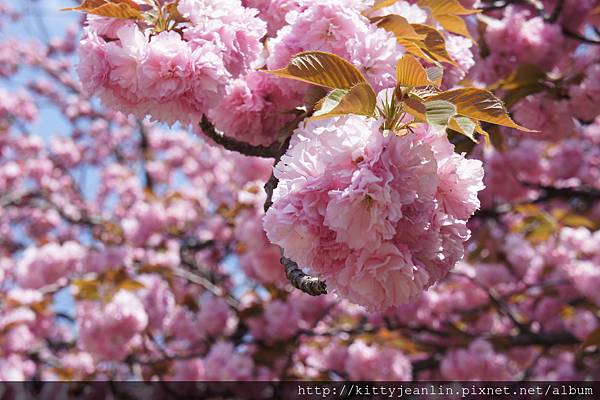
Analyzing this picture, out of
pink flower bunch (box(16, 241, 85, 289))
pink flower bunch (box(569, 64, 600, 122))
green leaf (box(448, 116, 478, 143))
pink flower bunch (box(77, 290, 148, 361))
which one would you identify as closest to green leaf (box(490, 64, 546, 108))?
pink flower bunch (box(569, 64, 600, 122))

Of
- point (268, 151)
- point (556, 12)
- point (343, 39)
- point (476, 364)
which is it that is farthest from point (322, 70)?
point (476, 364)

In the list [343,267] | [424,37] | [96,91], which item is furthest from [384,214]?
[96,91]

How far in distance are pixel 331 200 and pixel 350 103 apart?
144 mm

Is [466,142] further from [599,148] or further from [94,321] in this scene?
[599,148]

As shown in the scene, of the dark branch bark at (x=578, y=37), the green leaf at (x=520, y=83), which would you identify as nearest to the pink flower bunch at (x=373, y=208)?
the green leaf at (x=520, y=83)

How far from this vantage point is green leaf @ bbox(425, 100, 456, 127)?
0.75 m

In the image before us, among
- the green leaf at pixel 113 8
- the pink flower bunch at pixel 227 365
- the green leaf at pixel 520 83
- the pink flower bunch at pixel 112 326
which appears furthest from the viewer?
the pink flower bunch at pixel 112 326

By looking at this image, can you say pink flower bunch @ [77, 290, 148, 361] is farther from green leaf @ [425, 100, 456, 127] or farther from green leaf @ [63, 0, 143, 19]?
A: green leaf @ [425, 100, 456, 127]

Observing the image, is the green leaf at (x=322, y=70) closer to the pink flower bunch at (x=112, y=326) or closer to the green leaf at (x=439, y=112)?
the green leaf at (x=439, y=112)

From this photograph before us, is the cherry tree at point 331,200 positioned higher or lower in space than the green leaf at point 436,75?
lower

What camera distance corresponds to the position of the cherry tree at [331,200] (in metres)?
0.78

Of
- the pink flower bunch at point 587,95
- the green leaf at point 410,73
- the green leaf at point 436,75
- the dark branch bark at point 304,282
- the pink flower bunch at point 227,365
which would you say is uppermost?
the green leaf at point 410,73

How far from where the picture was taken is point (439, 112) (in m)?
0.77

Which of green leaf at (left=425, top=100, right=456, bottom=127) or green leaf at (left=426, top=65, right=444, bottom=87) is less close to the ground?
green leaf at (left=425, top=100, right=456, bottom=127)
